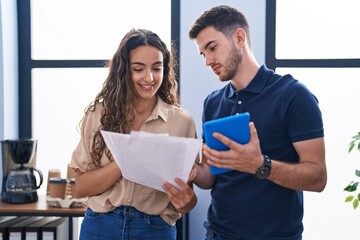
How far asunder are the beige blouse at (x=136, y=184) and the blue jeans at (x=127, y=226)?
2 centimetres

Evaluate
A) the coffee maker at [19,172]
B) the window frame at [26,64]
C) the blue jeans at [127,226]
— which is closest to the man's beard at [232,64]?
the blue jeans at [127,226]

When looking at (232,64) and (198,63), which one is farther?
(198,63)

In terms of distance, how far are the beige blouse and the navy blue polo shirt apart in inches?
7.7

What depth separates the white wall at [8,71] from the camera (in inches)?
94.7

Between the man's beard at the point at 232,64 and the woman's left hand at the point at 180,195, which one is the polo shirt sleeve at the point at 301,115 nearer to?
the man's beard at the point at 232,64

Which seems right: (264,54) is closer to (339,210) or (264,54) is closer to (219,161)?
(339,210)

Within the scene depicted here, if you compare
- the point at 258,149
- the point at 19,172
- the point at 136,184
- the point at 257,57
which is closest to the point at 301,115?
the point at 258,149

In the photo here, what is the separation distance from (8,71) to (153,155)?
1.80 metres

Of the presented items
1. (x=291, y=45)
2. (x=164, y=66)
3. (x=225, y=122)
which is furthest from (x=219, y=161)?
(x=291, y=45)

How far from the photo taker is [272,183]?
3.76 ft

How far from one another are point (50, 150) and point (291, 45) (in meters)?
1.71

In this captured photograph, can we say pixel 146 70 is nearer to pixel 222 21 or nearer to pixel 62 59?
pixel 222 21

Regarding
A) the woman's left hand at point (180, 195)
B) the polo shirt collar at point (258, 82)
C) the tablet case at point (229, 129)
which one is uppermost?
the polo shirt collar at point (258, 82)

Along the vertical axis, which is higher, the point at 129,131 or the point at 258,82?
the point at 258,82
